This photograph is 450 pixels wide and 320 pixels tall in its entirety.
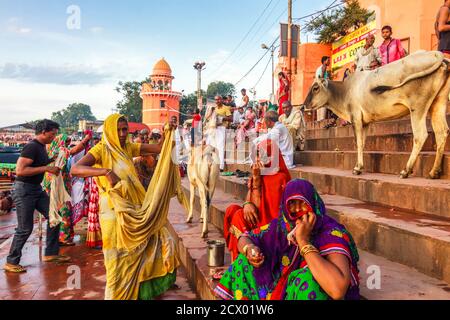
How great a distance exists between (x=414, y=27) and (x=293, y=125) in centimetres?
942

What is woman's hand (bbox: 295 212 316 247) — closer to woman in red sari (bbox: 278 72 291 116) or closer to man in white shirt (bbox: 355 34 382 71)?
man in white shirt (bbox: 355 34 382 71)

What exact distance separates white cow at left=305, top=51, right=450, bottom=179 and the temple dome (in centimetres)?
4351

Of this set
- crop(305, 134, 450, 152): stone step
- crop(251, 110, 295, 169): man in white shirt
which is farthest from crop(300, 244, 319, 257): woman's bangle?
crop(251, 110, 295, 169): man in white shirt

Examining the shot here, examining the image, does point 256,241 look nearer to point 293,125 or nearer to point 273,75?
point 293,125

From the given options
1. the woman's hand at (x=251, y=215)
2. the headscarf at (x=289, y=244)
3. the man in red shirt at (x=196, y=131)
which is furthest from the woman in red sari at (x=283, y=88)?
the headscarf at (x=289, y=244)

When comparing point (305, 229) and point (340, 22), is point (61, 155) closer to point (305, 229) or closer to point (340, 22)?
point (305, 229)

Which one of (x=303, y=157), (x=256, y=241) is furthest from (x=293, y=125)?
(x=256, y=241)

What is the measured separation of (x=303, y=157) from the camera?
814cm

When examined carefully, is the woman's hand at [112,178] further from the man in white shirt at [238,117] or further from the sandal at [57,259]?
the man in white shirt at [238,117]

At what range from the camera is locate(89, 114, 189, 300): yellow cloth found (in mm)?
3480

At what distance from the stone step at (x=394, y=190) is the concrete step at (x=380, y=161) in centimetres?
26

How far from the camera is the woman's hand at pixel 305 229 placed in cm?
219

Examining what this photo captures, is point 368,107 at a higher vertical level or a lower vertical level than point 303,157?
higher

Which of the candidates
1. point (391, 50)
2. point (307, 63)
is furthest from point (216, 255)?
point (307, 63)
